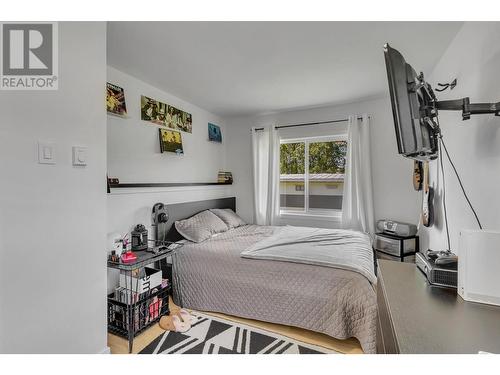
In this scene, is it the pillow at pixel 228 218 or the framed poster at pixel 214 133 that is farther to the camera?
the framed poster at pixel 214 133

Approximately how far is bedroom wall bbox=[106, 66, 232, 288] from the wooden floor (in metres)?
A: 0.57

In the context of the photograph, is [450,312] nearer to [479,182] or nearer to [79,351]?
[479,182]

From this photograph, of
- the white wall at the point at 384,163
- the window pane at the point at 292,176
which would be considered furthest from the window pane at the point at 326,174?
the white wall at the point at 384,163

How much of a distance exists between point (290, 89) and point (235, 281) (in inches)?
85.8

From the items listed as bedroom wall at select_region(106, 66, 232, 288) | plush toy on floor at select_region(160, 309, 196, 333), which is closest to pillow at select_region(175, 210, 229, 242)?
bedroom wall at select_region(106, 66, 232, 288)

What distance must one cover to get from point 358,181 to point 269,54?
205 centimetres

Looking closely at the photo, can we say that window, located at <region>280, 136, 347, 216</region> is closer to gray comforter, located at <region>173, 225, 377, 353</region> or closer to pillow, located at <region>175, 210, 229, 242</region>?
pillow, located at <region>175, 210, 229, 242</region>

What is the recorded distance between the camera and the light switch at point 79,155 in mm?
1368

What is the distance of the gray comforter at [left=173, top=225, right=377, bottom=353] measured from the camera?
1777 millimetres

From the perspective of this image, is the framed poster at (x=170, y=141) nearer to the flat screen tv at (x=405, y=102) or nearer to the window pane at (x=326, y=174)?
the window pane at (x=326, y=174)

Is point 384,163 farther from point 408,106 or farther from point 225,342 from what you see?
point 225,342

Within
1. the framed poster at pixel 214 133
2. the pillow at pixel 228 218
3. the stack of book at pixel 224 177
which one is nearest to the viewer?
the pillow at pixel 228 218

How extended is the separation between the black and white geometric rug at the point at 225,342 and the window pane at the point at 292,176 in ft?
7.13

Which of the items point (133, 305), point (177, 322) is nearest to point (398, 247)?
point (177, 322)
